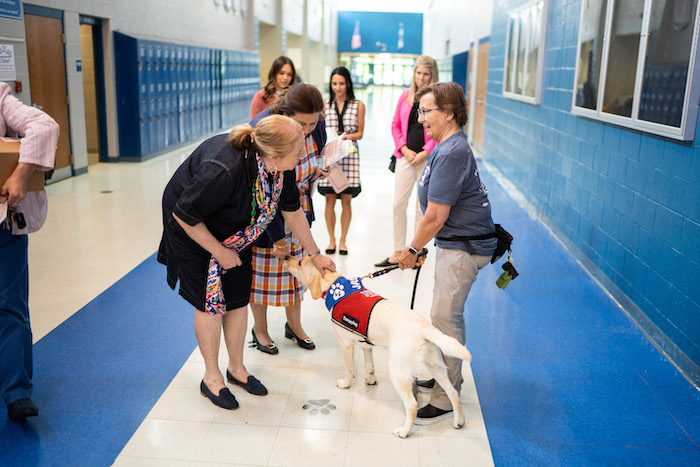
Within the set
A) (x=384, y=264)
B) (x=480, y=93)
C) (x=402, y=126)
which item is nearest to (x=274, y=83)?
(x=402, y=126)

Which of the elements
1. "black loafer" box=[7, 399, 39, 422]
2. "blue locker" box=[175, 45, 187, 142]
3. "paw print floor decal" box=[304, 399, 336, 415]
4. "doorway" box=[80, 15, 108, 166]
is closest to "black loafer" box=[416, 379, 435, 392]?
"paw print floor decal" box=[304, 399, 336, 415]

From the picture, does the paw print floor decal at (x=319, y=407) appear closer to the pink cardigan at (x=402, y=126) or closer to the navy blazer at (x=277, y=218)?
the navy blazer at (x=277, y=218)

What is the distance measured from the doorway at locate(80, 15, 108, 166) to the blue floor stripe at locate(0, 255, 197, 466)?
6.11 metres

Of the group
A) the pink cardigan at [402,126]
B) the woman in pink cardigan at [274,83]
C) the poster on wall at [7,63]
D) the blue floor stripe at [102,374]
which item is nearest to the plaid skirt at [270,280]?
the blue floor stripe at [102,374]

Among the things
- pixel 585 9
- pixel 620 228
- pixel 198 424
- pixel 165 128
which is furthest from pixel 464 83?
pixel 198 424

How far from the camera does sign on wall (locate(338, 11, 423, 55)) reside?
115 feet

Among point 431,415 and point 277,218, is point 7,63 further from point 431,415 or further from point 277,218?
point 431,415

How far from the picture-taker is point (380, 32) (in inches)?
1375

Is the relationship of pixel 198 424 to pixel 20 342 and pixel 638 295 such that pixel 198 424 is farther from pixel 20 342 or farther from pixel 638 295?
pixel 638 295

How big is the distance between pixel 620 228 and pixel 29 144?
354 cm

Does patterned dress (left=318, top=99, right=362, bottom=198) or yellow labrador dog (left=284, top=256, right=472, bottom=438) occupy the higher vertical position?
patterned dress (left=318, top=99, right=362, bottom=198)

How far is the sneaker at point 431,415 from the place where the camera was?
2.55 metres

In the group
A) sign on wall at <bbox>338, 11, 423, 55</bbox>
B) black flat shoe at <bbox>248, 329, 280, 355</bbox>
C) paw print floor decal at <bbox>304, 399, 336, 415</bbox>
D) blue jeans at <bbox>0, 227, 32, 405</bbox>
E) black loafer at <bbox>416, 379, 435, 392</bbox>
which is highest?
sign on wall at <bbox>338, 11, 423, 55</bbox>

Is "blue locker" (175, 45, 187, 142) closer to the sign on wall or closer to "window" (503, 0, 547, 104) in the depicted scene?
"window" (503, 0, 547, 104)
